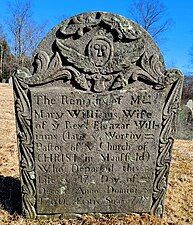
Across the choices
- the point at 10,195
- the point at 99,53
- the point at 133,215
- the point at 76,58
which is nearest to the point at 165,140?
the point at 133,215

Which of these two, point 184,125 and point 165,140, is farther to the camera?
point 184,125

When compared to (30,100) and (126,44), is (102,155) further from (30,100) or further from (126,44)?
(126,44)

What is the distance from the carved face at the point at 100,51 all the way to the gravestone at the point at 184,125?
710 cm

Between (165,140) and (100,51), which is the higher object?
(100,51)

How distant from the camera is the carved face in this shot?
3.54 meters

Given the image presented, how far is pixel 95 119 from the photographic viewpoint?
3797 millimetres

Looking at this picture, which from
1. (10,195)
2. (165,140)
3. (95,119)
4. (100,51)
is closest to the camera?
(100,51)

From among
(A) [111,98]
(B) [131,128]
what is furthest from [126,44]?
(B) [131,128]

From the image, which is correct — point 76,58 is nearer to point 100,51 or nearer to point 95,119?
point 100,51

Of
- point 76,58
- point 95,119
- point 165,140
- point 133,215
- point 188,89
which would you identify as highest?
point 188,89

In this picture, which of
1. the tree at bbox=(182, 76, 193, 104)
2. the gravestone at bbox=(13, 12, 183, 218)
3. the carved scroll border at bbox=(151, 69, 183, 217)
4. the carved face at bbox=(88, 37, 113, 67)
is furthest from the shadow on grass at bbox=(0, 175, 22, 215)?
the tree at bbox=(182, 76, 193, 104)

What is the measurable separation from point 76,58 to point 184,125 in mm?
7890

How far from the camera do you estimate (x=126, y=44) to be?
11.9 feet

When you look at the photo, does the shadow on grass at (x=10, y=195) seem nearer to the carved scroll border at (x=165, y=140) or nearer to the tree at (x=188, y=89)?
the carved scroll border at (x=165, y=140)
